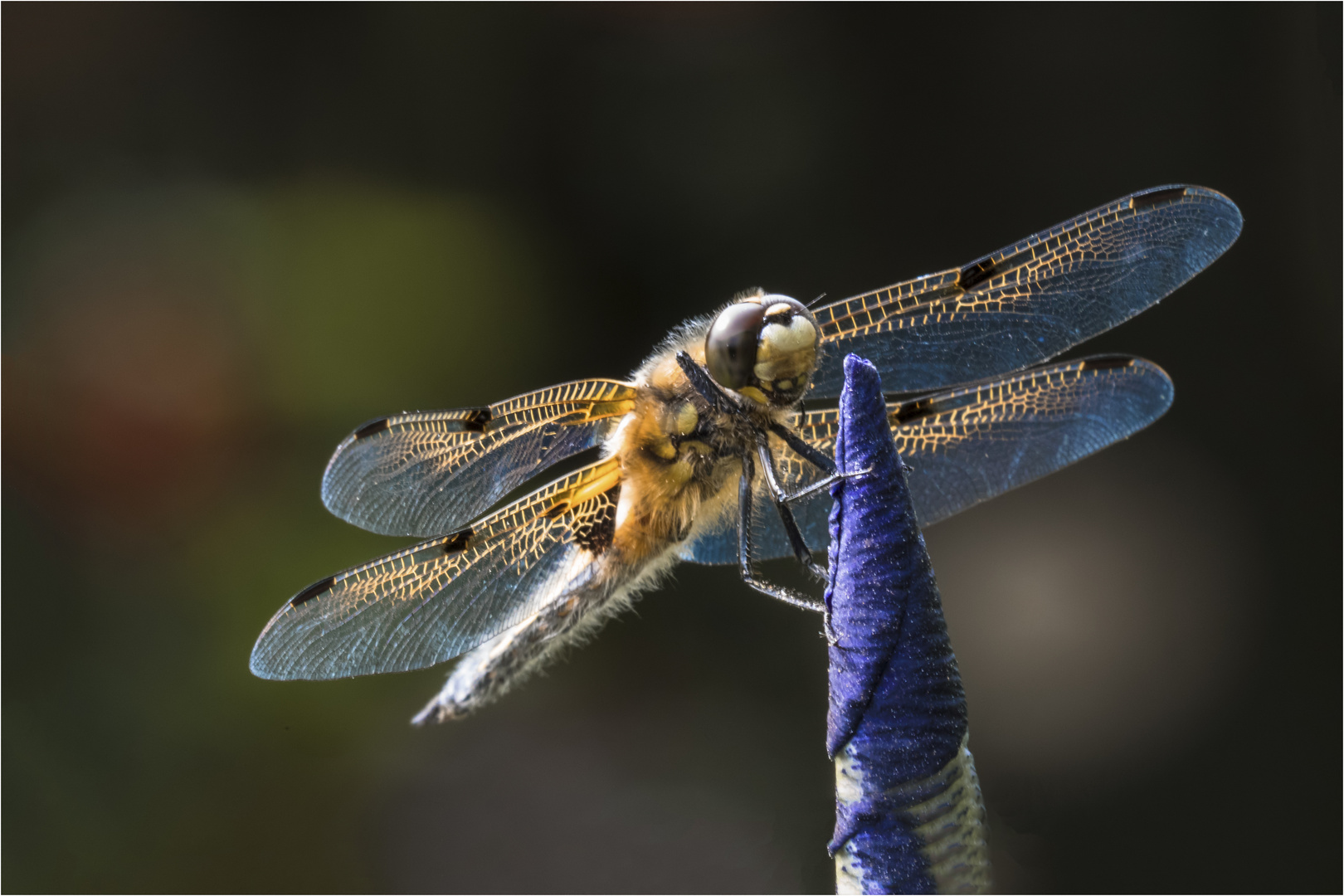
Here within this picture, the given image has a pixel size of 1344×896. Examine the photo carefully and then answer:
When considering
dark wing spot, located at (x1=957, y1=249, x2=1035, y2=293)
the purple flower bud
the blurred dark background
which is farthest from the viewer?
the blurred dark background

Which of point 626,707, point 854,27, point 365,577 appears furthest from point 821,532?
point 854,27

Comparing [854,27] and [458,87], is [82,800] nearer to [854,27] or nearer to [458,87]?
[458,87]

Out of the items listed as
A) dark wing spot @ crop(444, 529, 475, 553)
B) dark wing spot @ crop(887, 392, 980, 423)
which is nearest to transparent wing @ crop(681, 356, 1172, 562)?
dark wing spot @ crop(887, 392, 980, 423)

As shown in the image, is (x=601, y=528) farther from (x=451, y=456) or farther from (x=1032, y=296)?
(x=1032, y=296)

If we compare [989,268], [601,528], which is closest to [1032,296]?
[989,268]

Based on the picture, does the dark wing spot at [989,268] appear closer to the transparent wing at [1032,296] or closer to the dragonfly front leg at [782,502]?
the transparent wing at [1032,296]

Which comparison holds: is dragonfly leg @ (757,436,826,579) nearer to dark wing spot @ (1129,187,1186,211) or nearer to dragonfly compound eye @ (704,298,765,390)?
dragonfly compound eye @ (704,298,765,390)

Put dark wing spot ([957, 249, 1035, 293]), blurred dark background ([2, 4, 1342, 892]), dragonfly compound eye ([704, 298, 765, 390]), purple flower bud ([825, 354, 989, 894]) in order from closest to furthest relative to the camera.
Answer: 1. purple flower bud ([825, 354, 989, 894])
2. dragonfly compound eye ([704, 298, 765, 390])
3. dark wing spot ([957, 249, 1035, 293])
4. blurred dark background ([2, 4, 1342, 892])

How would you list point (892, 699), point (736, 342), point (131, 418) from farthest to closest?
point (131, 418), point (736, 342), point (892, 699)
